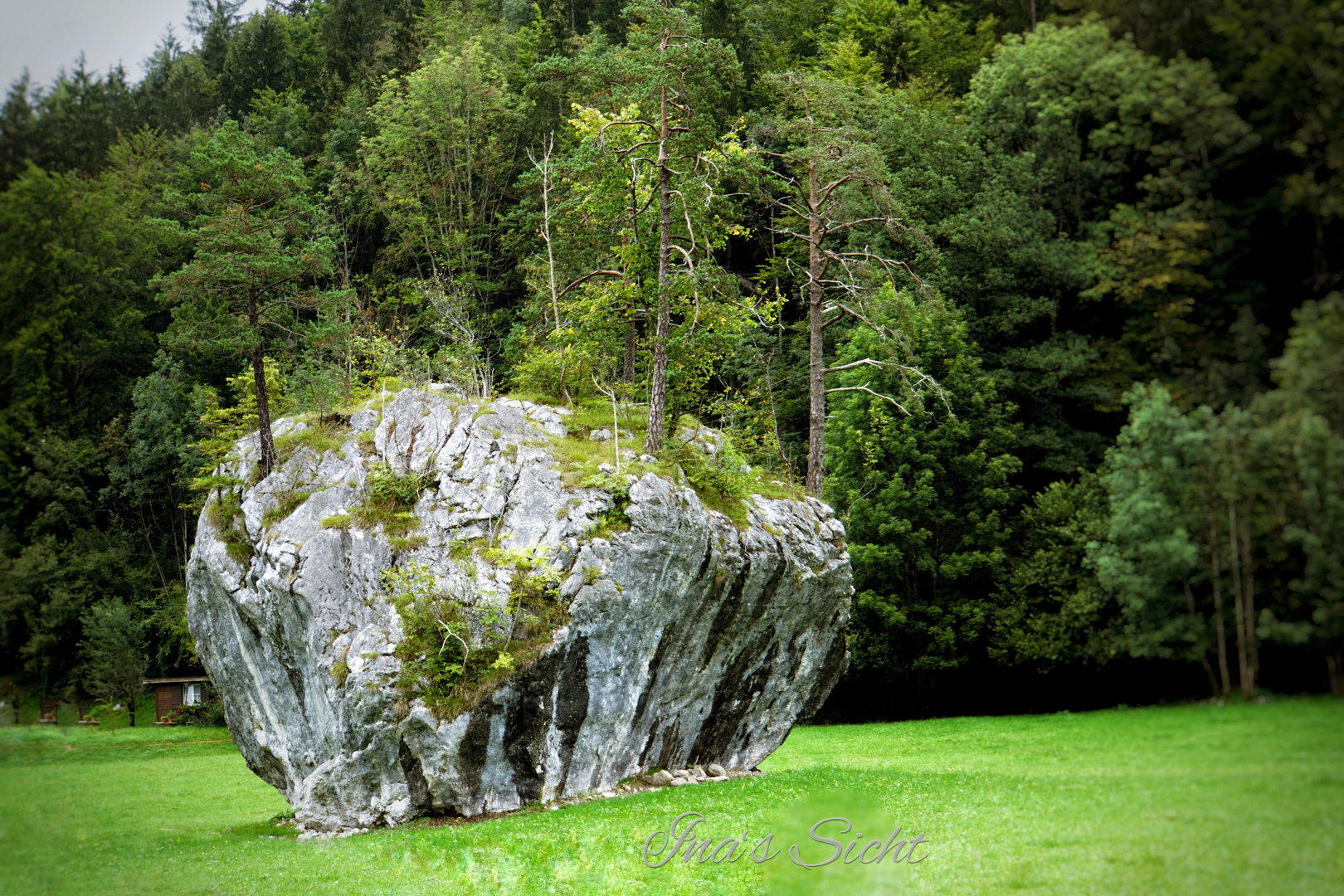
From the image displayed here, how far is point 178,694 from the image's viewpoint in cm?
3244

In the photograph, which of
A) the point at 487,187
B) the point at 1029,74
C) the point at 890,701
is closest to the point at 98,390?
the point at 1029,74

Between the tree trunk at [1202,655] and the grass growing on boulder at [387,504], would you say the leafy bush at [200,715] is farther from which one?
the tree trunk at [1202,655]

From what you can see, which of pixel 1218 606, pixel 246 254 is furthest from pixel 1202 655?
pixel 246 254

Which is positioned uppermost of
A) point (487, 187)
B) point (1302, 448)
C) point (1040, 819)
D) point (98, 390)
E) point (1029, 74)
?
point (487, 187)

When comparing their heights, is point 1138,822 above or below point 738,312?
below

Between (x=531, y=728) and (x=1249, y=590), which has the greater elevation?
(x=1249, y=590)

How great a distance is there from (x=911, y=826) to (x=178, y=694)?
33606 mm

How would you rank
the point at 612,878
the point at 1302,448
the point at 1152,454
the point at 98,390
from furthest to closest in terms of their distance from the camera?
1. the point at 612,878
2. the point at 98,390
3. the point at 1152,454
4. the point at 1302,448

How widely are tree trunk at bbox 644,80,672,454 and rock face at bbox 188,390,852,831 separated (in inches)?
57.8

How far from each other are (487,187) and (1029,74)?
31117 millimetres

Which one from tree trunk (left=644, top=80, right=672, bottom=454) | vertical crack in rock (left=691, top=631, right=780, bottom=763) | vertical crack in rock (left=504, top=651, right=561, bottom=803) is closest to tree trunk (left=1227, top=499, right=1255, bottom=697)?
vertical crack in rock (left=504, top=651, right=561, bottom=803)

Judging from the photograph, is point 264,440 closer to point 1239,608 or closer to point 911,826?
point 911,826

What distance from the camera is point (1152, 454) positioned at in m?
3.29

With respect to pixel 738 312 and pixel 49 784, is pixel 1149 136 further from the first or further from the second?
pixel 738 312
